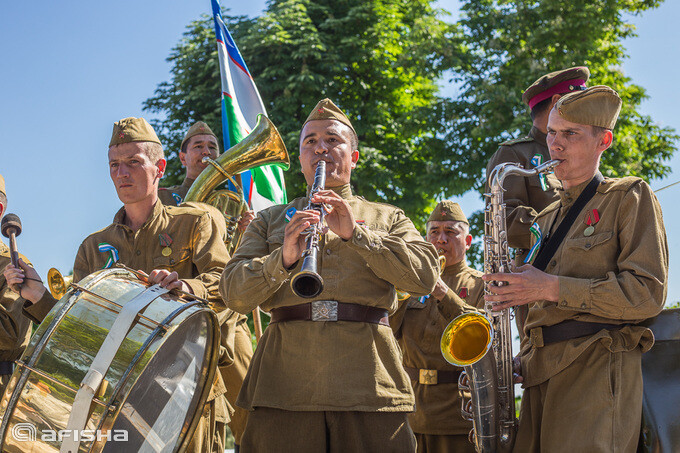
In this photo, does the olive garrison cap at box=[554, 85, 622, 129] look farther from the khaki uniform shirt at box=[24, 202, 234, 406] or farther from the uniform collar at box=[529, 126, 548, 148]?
the khaki uniform shirt at box=[24, 202, 234, 406]

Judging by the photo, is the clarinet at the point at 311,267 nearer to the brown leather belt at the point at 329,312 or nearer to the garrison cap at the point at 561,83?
the brown leather belt at the point at 329,312

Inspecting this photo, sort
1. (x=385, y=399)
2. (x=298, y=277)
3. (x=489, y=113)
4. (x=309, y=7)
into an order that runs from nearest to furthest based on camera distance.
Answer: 1. (x=298, y=277)
2. (x=385, y=399)
3. (x=489, y=113)
4. (x=309, y=7)

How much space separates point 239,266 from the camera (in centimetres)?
379

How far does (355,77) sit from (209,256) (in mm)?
15014

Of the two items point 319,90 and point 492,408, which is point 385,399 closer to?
point 492,408

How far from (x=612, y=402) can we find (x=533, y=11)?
47.1 ft

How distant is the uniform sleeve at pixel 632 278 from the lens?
3.29 metres

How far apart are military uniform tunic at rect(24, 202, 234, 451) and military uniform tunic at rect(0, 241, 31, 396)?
0.64 m

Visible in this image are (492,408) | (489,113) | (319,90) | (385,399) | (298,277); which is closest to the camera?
(298,277)

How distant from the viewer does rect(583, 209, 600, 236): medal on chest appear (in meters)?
3.56

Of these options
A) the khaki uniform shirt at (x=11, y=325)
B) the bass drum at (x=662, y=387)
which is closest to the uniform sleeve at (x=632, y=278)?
the bass drum at (x=662, y=387)

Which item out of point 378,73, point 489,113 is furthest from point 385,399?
point 378,73

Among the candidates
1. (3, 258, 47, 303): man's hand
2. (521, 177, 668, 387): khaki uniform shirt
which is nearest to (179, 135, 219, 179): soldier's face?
(3, 258, 47, 303): man's hand

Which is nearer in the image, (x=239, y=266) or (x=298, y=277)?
(x=298, y=277)
